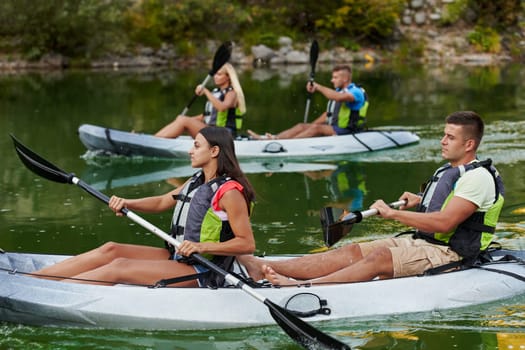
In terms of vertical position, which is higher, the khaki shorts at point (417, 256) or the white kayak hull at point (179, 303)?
the khaki shorts at point (417, 256)

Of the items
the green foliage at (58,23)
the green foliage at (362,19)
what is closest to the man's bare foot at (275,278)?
the green foliage at (58,23)

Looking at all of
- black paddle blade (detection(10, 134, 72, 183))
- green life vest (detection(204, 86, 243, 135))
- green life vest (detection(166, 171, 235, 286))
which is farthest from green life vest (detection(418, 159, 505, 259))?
green life vest (detection(204, 86, 243, 135))

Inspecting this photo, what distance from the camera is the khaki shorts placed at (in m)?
4.88

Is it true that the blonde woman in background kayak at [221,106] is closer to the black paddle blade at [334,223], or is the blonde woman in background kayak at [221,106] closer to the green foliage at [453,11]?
the black paddle blade at [334,223]

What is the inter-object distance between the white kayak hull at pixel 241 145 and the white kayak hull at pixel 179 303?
17.6 ft

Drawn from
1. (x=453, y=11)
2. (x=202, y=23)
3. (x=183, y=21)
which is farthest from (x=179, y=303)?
(x=453, y=11)

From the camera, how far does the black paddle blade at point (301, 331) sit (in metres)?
4.22

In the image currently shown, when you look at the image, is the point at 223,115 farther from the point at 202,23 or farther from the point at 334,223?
the point at 202,23

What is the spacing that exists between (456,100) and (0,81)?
1025 centimetres

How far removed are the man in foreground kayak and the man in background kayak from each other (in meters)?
5.09

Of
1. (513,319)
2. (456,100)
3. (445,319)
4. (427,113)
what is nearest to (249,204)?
(445,319)

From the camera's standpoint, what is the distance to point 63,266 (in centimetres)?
482

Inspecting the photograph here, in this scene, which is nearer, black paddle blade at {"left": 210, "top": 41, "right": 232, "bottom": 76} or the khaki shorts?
the khaki shorts

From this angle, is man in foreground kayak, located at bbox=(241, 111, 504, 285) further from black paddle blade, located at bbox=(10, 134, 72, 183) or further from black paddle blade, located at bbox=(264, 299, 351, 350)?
black paddle blade, located at bbox=(10, 134, 72, 183)
